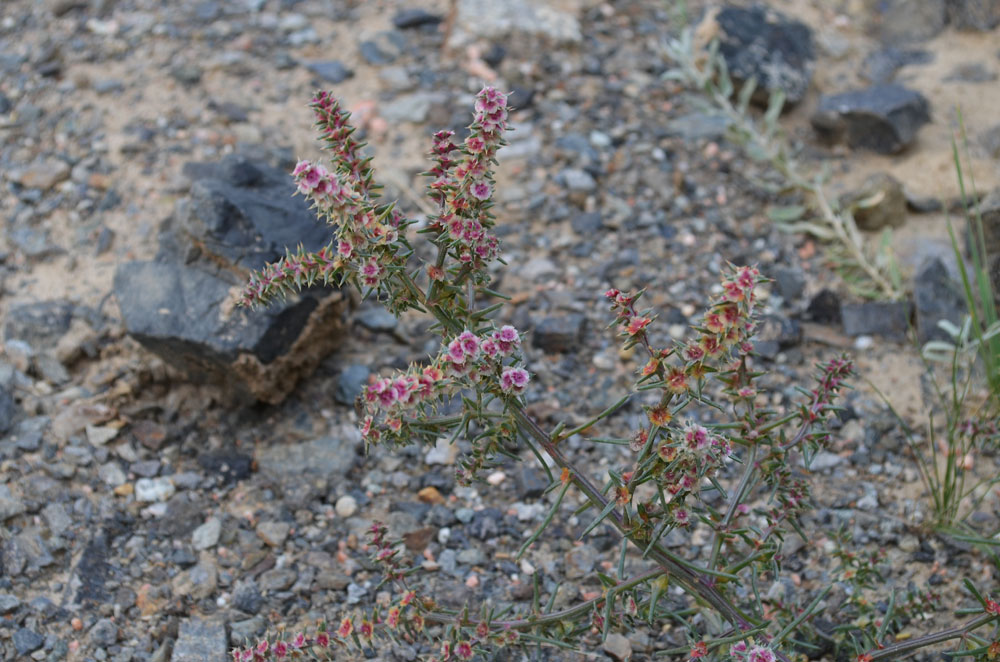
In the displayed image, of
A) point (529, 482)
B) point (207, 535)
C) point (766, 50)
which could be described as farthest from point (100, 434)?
point (766, 50)

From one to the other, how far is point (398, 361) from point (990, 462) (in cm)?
230

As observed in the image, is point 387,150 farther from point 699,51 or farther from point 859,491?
point 859,491

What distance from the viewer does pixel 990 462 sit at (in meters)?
3.56

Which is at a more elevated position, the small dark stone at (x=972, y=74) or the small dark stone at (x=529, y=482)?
the small dark stone at (x=972, y=74)

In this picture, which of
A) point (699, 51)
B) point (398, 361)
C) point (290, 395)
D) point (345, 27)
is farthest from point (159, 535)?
point (699, 51)

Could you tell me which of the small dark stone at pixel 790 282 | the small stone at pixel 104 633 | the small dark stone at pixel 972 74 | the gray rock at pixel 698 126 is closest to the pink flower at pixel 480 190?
the small stone at pixel 104 633

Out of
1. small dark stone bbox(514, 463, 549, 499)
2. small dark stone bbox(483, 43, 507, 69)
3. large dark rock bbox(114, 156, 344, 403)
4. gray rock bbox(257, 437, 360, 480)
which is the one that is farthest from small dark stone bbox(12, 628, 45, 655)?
small dark stone bbox(483, 43, 507, 69)

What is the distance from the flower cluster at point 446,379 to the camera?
2143 mm

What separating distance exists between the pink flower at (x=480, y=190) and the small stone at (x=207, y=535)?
5.45 feet

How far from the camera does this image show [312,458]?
11.6 feet

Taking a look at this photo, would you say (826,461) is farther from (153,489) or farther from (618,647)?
(153,489)

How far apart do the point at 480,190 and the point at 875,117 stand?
3297 millimetres

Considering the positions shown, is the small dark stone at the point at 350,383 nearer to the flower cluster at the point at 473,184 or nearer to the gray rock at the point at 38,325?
the gray rock at the point at 38,325

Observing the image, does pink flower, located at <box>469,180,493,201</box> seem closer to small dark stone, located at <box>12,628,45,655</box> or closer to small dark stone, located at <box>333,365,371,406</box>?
Answer: small dark stone, located at <box>333,365,371,406</box>
